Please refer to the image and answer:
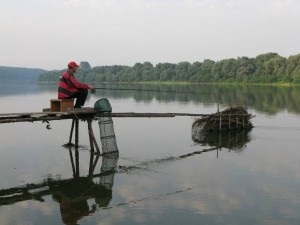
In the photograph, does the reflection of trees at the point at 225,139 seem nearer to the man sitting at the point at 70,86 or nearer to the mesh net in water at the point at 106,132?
the mesh net in water at the point at 106,132

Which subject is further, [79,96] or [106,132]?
[106,132]

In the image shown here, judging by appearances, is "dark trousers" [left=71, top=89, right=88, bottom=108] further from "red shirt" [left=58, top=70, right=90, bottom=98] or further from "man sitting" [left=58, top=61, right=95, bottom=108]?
"red shirt" [left=58, top=70, right=90, bottom=98]

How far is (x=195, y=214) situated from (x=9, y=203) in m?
6.51

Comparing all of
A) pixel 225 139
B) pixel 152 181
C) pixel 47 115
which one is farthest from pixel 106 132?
pixel 225 139

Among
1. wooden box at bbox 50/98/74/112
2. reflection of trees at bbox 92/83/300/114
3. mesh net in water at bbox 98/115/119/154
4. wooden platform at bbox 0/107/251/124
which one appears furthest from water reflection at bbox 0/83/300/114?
wooden box at bbox 50/98/74/112

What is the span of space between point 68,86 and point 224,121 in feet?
49.7

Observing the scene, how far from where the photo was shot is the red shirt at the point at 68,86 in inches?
761

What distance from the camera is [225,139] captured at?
1097 inches

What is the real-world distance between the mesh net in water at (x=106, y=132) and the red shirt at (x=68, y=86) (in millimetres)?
1983

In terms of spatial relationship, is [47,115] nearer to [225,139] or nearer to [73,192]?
[73,192]

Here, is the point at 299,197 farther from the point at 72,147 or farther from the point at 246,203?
the point at 72,147

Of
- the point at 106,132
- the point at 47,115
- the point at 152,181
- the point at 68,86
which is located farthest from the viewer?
the point at 106,132

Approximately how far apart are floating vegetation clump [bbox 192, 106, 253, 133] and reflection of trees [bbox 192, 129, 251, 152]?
1.26 feet

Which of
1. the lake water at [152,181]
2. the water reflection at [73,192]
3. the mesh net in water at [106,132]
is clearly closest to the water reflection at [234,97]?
the lake water at [152,181]
